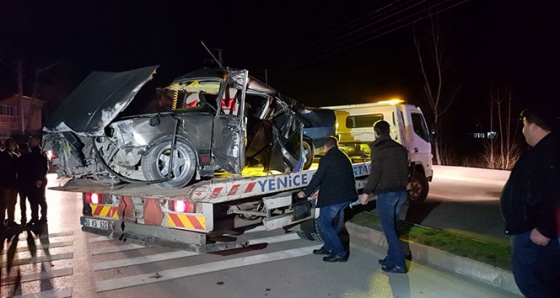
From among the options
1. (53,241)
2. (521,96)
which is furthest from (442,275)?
(521,96)

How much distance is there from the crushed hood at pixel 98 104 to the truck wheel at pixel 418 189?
6.52 metres

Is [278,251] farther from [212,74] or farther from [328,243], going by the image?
[212,74]

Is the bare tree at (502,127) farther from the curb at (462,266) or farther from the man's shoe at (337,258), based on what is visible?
the man's shoe at (337,258)

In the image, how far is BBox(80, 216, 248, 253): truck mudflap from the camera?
4976mm

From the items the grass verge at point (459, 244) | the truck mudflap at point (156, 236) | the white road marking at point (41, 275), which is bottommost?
the white road marking at point (41, 275)

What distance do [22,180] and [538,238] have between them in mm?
8651

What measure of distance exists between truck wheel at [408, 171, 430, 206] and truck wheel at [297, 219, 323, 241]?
12.6 ft

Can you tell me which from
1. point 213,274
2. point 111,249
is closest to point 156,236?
point 213,274

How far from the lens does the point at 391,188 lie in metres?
5.05

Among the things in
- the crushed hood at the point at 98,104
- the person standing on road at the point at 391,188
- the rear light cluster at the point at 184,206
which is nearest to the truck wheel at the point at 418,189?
the person standing on road at the point at 391,188

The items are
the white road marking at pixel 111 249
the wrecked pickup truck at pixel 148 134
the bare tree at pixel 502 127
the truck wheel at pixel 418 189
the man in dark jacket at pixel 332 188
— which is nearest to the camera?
the wrecked pickup truck at pixel 148 134

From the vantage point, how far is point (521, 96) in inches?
972

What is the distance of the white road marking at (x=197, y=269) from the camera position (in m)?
4.83

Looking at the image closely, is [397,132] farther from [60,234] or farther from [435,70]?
[435,70]
